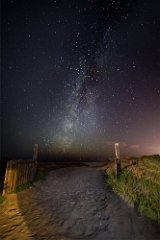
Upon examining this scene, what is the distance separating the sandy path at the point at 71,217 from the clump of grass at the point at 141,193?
292mm

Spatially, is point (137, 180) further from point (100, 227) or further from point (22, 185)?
point (22, 185)

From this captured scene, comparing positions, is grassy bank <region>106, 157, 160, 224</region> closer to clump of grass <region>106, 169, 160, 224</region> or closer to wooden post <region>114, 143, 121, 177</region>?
clump of grass <region>106, 169, 160, 224</region>

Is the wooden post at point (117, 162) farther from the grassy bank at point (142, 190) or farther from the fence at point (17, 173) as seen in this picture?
the fence at point (17, 173)

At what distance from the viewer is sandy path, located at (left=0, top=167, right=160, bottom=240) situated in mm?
5727

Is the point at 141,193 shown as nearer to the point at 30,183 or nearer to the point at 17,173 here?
the point at 17,173

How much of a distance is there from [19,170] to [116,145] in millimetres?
5981

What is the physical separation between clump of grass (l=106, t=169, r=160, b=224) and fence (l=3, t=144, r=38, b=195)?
484 centimetres

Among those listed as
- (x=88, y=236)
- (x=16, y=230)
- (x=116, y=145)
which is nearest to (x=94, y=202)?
(x=88, y=236)

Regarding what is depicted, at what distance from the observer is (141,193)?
764 centimetres

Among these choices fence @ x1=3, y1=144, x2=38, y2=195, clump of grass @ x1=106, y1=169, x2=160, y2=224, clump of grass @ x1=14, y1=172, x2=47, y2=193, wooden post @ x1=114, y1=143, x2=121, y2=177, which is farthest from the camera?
wooden post @ x1=114, y1=143, x2=121, y2=177

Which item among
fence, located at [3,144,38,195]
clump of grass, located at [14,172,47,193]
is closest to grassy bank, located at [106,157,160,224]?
clump of grass, located at [14,172,47,193]

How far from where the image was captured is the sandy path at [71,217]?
5.73m

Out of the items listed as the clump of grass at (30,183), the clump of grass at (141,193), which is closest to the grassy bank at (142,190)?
the clump of grass at (141,193)

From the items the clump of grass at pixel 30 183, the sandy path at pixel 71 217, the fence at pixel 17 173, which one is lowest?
the sandy path at pixel 71 217
